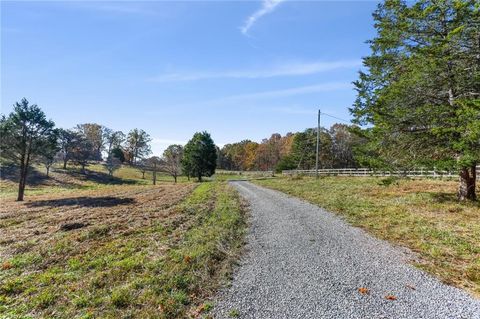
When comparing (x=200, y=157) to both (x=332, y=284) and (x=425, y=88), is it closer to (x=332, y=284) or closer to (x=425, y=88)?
(x=425, y=88)

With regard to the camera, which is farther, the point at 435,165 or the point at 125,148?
the point at 125,148

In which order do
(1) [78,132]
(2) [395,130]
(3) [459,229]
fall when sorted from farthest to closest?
(1) [78,132] < (2) [395,130] < (3) [459,229]

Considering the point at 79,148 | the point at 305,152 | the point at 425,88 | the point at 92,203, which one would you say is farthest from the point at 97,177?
the point at 425,88

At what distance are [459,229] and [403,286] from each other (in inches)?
200

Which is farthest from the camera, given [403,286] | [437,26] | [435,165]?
[437,26]

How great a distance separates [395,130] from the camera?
43.1 ft

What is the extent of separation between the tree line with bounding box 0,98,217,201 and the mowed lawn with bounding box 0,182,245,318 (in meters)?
16.0

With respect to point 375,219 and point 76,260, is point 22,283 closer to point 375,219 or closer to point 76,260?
point 76,260

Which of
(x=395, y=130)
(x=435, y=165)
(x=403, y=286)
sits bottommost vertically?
(x=403, y=286)

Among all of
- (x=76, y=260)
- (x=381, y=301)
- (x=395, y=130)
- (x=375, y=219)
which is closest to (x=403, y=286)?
(x=381, y=301)

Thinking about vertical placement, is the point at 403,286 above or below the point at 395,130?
below

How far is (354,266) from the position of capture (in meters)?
5.70

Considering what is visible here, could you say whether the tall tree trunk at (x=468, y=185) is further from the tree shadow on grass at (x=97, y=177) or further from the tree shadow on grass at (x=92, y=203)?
the tree shadow on grass at (x=97, y=177)

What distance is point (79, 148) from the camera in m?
59.5
